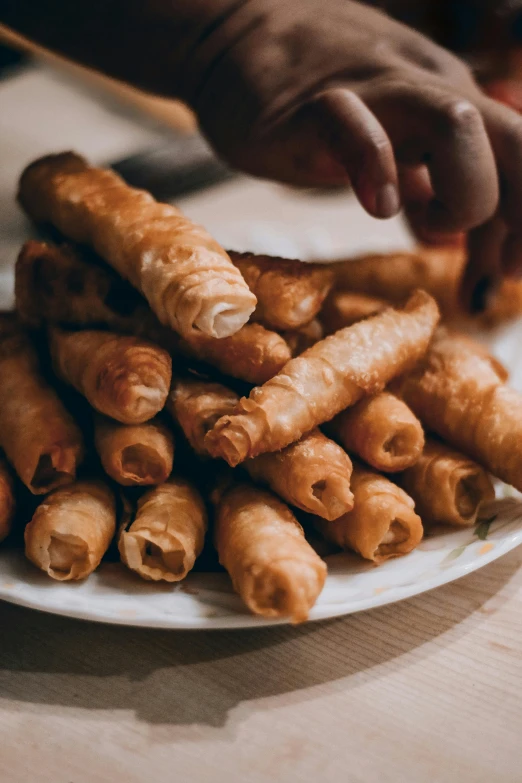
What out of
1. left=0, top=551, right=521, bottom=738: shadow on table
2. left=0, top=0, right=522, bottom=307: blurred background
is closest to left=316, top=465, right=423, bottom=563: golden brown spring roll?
left=0, top=551, right=521, bottom=738: shadow on table

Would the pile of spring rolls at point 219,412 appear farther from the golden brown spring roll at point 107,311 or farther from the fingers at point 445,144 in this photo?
the fingers at point 445,144

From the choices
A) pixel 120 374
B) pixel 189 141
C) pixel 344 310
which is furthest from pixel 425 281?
pixel 189 141

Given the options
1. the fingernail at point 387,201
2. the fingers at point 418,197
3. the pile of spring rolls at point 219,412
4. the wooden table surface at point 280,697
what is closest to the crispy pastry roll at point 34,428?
the pile of spring rolls at point 219,412

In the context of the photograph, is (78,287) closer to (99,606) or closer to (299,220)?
(99,606)

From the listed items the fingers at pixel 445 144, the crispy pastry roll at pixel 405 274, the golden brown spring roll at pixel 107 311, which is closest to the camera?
the golden brown spring roll at pixel 107 311

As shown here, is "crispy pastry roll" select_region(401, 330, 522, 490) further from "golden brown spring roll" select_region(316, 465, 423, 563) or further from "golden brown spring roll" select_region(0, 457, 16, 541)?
"golden brown spring roll" select_region(0, 457, 16, 541)

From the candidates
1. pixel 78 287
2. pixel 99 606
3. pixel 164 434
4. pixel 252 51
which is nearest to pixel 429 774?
pixel 99 606
